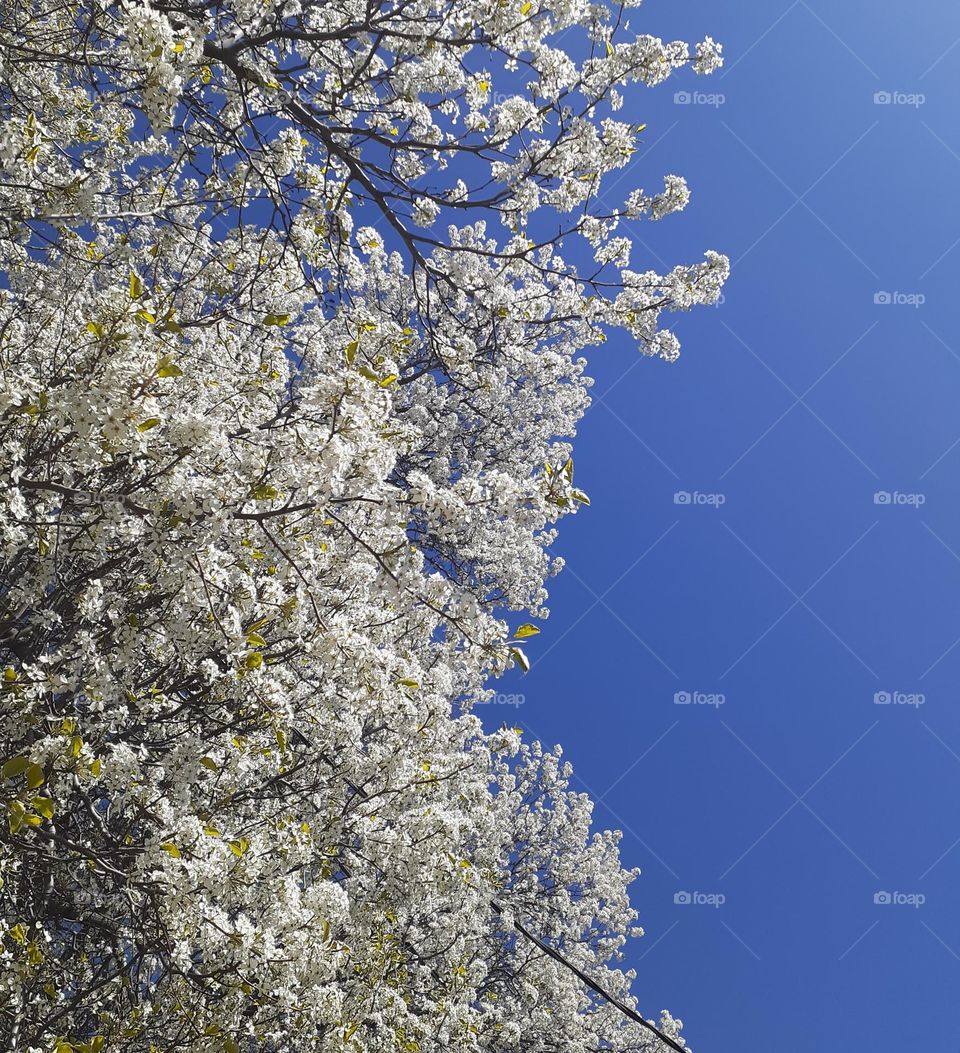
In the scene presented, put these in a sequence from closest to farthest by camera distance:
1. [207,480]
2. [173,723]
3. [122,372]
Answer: [122,372]
[207,480]
[173,723]

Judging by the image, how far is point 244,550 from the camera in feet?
11.2

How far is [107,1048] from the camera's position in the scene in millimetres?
3389

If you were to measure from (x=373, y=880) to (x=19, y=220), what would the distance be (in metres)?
4.53

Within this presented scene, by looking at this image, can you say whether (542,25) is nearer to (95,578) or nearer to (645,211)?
(645,211)

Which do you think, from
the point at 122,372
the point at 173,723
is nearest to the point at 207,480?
the point at 122,372

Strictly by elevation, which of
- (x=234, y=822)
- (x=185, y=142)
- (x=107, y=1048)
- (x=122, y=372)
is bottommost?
(x=107, y=1048)

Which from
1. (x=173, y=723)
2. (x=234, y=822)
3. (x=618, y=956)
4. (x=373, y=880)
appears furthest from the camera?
(x=618, y=956)

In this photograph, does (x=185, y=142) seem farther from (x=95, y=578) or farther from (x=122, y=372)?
(x=122, y=372)

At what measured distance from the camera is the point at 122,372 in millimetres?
2408

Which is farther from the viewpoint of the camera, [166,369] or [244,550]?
[244,550]

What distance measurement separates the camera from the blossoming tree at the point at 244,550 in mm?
2805

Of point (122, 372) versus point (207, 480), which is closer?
point (122, 372)

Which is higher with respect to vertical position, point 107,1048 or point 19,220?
point 19,220

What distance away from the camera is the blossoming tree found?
2805 mm
